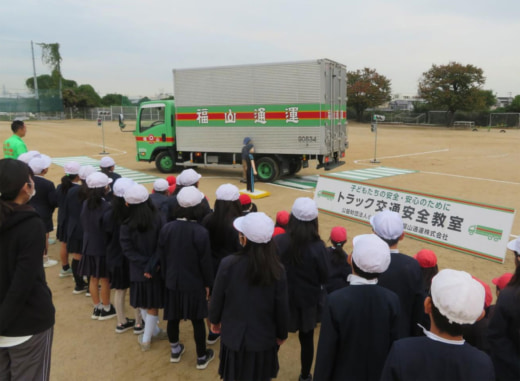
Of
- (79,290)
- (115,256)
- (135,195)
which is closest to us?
(135,195)

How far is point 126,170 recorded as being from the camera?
16.3 meters

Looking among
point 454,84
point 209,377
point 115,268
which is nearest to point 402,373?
point 209,377

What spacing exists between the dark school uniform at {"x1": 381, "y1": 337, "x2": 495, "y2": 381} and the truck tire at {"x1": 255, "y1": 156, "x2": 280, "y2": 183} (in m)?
11.4

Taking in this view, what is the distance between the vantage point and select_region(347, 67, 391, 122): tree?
51469 millimetres

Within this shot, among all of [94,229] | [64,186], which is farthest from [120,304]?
[64,186]

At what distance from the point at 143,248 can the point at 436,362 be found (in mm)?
2923

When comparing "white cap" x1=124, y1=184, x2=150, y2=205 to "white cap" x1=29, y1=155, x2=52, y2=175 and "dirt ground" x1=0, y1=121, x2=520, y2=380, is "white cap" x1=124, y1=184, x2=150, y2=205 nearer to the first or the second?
"dirt ground" x1=0, y1=121, x2=520, y2=380

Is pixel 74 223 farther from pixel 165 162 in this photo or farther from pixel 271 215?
pixel 165 162

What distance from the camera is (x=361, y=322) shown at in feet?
7.50

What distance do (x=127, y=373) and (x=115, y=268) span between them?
1.11 metres

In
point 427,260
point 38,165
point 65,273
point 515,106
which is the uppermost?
point 515,106

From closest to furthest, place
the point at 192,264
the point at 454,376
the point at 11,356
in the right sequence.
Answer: the point at 454,376 < the point at 11,356 < the point at 192,264

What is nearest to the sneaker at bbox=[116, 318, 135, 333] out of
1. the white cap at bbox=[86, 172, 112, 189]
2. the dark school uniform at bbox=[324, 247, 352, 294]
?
the white cap at bbox=[86, 172, 112, 189]

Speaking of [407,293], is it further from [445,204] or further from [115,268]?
[445,204]
